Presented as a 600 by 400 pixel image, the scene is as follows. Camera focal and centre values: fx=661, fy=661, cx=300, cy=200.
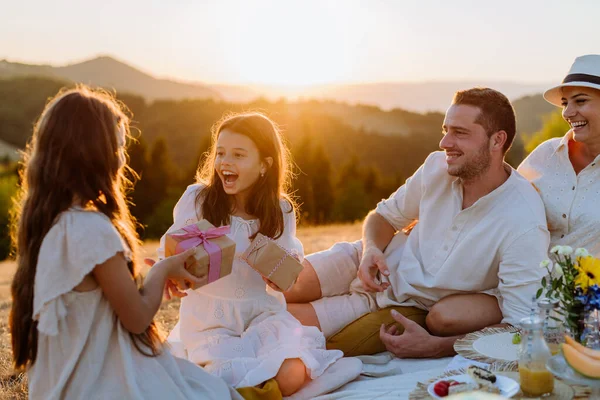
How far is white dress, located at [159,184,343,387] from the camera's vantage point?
3703 mm

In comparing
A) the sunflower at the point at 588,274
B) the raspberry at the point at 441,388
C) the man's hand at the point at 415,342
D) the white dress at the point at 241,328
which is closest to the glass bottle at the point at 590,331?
the sunflower at the point at 588,274

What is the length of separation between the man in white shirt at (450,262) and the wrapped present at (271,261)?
2.81ft

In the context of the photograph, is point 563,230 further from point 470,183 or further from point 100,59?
point 100,59

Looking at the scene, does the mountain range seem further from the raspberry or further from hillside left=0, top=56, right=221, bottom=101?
the raspberry

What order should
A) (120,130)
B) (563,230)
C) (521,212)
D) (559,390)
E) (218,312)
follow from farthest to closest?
(563,230) → (521,212) → (218,312) → (120,130) → (559,390)

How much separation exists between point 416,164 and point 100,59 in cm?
4368

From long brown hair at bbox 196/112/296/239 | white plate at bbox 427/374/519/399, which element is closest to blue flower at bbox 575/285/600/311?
white plate at bbox 427/374/519/399

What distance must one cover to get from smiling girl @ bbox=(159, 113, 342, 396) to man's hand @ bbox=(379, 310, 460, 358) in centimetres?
44

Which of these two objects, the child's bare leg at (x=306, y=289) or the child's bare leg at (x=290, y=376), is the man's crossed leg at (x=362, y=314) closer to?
the child's bare leg at (x=306, y=289)

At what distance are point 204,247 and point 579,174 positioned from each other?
9.09 feet

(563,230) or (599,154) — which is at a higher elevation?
(599,154)

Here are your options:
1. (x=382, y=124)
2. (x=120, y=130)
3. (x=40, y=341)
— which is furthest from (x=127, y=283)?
(x=382, y=124)

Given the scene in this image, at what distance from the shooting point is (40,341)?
2879 millimetres

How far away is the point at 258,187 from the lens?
14.3 feet
